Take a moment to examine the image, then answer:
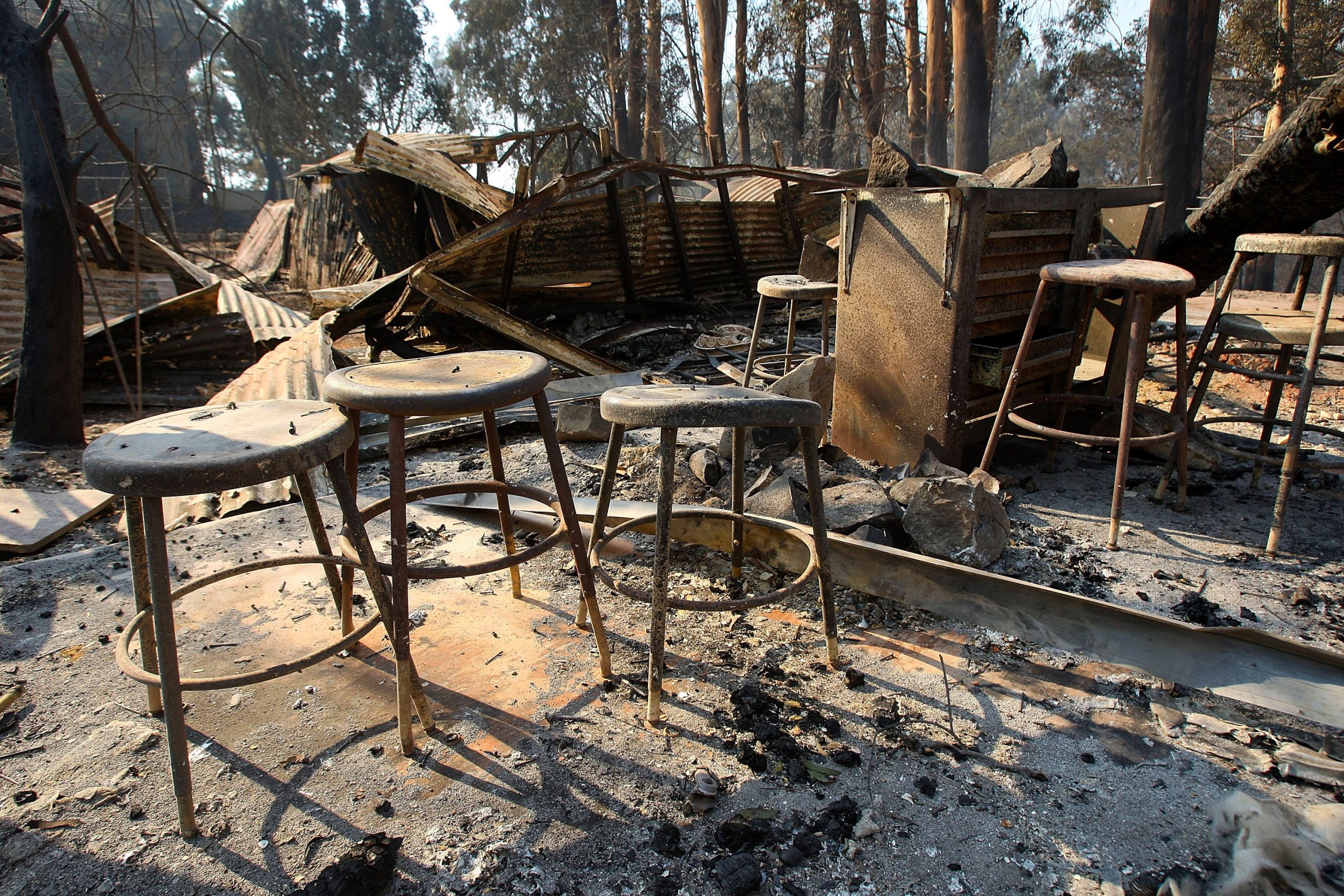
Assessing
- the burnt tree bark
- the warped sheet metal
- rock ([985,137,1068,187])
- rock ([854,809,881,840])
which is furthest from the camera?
the burnt tree bark

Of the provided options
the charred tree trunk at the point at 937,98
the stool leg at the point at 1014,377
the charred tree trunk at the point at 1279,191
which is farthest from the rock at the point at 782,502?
the charred tree trunk at the point at 937,98

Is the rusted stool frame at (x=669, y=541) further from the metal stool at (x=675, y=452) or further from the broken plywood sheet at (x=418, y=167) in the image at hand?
the broken plywood sheet at (x=418, y=167)

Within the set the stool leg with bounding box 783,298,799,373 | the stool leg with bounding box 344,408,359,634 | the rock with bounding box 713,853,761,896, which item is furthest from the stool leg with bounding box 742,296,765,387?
the rock with bounding box 713,853,761,896

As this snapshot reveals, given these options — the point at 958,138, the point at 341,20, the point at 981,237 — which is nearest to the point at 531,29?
the point at 341,20

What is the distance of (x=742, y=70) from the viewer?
19.3 meters

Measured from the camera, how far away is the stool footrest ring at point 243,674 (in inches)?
74.5

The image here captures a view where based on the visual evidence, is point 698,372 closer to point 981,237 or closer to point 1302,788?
point 981,237

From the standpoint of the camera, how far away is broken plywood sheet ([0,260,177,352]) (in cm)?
679

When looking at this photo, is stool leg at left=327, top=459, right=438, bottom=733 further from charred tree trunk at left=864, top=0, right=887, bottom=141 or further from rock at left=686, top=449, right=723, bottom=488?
charred tree trunk at left=864, top=0, right=887, bottom=141

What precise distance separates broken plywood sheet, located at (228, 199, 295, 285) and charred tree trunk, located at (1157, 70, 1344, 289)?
15.6 m

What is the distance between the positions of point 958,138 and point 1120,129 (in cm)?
2895

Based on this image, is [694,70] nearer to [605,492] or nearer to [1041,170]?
[1041,170]

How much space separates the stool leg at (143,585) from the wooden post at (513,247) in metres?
4.89

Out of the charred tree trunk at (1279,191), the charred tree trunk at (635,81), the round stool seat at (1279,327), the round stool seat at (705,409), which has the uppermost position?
the charred tree trunk at (635,81)
